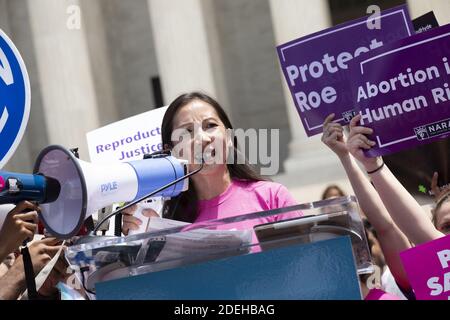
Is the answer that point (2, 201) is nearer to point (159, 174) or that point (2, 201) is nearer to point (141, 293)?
point (159, 174)

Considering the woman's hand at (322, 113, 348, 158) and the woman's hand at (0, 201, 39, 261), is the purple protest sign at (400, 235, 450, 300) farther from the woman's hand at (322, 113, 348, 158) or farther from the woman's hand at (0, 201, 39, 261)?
the woman's hand at (0, 201, 39, 261)

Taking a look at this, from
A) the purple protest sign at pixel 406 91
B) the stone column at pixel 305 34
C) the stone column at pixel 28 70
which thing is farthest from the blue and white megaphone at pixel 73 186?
the stone column at pixel 28 70

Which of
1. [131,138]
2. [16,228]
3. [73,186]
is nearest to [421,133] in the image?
[73,186]

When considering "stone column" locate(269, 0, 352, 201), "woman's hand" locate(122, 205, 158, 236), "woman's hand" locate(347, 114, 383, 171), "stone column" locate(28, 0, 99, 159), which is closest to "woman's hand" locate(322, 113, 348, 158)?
"woman's hand" locate(347, 114, 383, 171)

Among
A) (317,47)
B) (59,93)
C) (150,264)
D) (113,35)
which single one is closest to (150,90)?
(113,35)

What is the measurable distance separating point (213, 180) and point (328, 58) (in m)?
0.90

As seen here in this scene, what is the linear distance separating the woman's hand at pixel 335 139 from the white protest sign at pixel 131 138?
277 centimetres

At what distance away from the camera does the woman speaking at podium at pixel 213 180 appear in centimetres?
420

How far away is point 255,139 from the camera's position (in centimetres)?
390

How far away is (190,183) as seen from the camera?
4445 millimetres

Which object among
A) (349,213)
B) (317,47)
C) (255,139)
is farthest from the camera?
(317,47)

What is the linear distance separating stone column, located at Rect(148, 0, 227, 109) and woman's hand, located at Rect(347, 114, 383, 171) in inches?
718

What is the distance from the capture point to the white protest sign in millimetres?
6906
